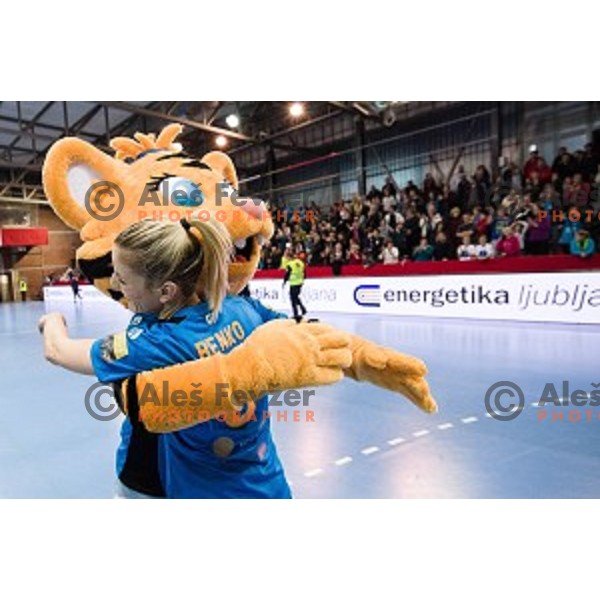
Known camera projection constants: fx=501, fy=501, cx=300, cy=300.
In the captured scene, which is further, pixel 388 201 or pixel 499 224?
pixel 388 201

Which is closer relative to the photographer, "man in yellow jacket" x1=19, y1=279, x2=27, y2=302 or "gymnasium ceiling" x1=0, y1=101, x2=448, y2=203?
"gymnasium ceiling" x1=0, y1=101, x2=448, y2=203

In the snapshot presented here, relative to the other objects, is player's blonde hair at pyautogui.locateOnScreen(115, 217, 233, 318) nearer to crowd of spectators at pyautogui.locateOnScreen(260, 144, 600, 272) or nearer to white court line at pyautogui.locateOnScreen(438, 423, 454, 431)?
white court line at pyautogui.locateOnScreen(438, 423, 454, 431)

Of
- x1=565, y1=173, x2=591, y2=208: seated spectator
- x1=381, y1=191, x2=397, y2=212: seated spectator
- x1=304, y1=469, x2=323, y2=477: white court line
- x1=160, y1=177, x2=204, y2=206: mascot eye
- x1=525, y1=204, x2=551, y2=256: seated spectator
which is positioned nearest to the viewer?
x1=160, y1=177, x2=204, y2=206: mascot eye

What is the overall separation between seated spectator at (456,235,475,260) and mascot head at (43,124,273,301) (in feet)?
24.1

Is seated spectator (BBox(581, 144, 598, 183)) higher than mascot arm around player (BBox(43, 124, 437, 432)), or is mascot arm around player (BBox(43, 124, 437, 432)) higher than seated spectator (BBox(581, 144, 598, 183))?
seated spectator (BBox(581, 144, 598, 183))

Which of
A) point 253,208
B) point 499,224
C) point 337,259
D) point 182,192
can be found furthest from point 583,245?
point 182,192

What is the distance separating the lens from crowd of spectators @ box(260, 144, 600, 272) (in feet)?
25.3

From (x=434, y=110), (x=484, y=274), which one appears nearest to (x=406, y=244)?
(x=484, y=274)

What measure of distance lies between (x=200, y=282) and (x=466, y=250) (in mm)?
8097

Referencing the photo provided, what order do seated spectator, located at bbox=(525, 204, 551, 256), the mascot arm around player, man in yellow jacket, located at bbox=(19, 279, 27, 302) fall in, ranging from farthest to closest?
man in yellow jacket, located at bbox=(19, 279, 27, 302), seated spectator, located at bbox=(525, 204, 551, 256), the mascot arm around player

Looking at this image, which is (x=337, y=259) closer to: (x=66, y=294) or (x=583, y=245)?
(x=583, y=245)

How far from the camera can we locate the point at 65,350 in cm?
107

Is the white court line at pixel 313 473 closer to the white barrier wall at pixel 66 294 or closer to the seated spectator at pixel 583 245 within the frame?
the seated spectator at pixel 583 245

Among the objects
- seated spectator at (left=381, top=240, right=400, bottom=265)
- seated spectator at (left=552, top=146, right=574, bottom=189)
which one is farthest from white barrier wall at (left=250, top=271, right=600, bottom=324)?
seated spectator at (left=552, top=146, right=574, bottom=189)
